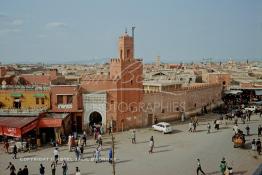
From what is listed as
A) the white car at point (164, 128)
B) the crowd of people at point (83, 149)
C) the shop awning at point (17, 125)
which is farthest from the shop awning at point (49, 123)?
the white car at point (164, 128)

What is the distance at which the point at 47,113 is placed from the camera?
3083cm

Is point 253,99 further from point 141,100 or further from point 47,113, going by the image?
point 47,113

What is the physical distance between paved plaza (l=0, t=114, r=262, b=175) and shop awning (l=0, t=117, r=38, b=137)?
6.07ft

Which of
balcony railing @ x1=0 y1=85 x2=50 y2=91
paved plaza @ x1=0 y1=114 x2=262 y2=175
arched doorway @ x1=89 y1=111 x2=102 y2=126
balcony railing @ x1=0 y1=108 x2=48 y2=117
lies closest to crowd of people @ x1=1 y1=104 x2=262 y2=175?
paved plaza @ x1=0 y1=114 x2=262 y2=175

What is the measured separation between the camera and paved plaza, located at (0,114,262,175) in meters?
21.6

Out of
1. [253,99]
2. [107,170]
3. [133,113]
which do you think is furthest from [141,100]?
[253,99]

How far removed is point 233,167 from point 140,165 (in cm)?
542

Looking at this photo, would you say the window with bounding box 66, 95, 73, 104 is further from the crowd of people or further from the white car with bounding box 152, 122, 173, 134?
the white car with bounding box 152, 122, 173, 134

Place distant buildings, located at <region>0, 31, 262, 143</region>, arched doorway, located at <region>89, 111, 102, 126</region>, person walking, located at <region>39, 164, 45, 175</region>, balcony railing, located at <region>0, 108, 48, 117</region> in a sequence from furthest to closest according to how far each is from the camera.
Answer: arched doorway, located at <region>89, 111, 102, 126</region>, balcony railing, located at <region>0, 108, 48, 117</region>, distant buildings, located at <region>0, 31, 262, 143</region>, person walking, located at <region>39, 164, 45, 175</region>

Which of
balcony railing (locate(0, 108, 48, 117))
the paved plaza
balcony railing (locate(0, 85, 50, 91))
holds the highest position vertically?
→ balcony railing (locate(0, 85, 50, 91))

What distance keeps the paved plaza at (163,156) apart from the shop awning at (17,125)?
72.9 inches

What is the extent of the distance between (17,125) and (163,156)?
10.5 metres

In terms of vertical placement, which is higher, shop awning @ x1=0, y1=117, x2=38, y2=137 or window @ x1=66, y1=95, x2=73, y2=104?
window @ x1=66, y1=95, x2=73, y2=104

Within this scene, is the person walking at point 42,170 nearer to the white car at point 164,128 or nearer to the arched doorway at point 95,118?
the arched doorway at point 95,118
